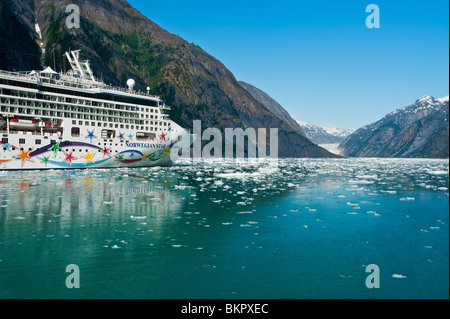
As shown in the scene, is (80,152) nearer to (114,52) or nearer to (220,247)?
(220,247)

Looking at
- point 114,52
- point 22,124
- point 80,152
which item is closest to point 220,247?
point 80,152

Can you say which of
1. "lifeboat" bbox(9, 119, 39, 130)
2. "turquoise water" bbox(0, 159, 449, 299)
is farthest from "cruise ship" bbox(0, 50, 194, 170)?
"turquoise water" bbox(0, 159, 449, 299)

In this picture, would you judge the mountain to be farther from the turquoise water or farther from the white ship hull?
the turquoise water

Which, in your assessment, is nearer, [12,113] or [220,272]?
[220,272]

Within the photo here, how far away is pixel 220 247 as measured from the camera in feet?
45.4

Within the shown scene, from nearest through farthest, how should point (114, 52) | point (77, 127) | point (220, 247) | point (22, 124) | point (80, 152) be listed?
point (220, 247)
point (22, 124)
point (80, 152)
point (77, 127)
point (114, 52)

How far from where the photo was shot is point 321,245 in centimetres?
1414

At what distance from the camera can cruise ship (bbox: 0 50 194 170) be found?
49531mm

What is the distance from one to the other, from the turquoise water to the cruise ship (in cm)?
2930

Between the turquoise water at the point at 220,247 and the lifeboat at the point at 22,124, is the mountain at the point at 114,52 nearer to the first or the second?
the lifeboat at the point at 22,124

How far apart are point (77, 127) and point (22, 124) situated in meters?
8.04

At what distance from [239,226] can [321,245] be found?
15.3ft

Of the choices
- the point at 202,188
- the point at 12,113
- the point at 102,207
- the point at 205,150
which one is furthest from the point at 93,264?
Answer: the point at 205,150
